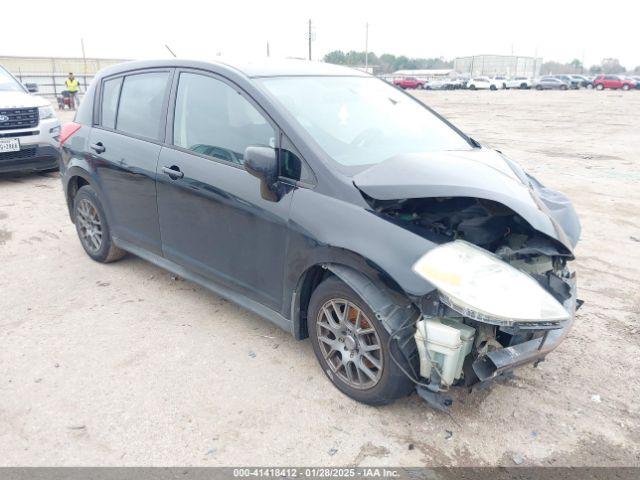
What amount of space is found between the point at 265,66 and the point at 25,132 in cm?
606

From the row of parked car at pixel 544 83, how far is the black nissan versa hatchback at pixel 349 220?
160ft

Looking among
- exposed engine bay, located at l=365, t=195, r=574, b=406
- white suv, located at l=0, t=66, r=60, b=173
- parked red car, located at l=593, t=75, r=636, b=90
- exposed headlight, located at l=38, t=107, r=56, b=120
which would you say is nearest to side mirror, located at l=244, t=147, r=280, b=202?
exposed engine bay, located at l=365, t=195, r=574, b=406

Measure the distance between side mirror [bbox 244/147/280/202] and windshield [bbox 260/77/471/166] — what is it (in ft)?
0.98

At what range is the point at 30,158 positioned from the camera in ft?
26.8

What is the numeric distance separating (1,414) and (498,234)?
284cm

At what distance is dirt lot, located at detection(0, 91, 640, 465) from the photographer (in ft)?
8.52

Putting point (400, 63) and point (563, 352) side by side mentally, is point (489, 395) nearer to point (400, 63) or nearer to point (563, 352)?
point (563, 352)

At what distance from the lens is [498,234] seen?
2771 mm

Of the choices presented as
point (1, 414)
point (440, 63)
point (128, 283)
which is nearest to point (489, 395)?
point (1, 414)

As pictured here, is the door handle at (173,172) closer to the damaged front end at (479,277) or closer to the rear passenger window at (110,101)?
the rear passenger window at (110,101)

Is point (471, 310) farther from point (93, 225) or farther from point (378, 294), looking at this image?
point (93, 225)

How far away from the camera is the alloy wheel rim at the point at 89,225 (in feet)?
15.7

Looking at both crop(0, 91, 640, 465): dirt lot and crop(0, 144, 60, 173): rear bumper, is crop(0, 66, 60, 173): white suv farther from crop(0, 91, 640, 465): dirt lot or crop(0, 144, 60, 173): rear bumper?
crop(0, 91, 640, 465): dirt lot

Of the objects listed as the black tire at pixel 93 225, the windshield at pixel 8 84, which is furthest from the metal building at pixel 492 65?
the black tire at pixel 93 225
